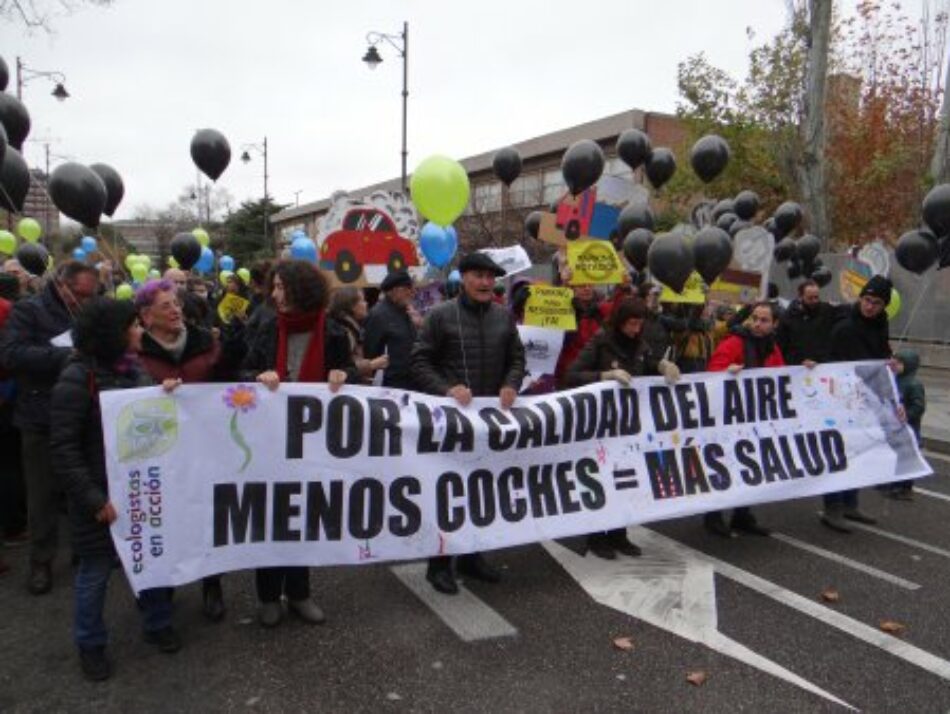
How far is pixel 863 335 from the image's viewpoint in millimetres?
5738

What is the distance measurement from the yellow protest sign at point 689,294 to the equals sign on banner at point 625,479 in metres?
2.55

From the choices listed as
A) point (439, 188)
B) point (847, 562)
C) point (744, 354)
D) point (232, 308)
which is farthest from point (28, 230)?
point (847, 562)

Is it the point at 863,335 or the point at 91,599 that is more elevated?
the point at 863,335

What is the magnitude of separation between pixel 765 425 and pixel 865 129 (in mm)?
19621

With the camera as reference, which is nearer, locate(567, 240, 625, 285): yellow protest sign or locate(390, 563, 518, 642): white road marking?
locate(390, 563, 518, 642): white road marking

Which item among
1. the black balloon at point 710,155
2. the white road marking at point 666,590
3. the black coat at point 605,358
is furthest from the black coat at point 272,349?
the black balloon at point 710,155

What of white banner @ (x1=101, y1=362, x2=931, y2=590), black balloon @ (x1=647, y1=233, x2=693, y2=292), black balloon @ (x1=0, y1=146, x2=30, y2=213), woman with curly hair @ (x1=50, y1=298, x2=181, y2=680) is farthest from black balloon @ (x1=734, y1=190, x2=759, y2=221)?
woman with curly hair @ (x1=50, y1=298, x2=181, y2=680)

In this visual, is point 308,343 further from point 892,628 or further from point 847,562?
point 847,562

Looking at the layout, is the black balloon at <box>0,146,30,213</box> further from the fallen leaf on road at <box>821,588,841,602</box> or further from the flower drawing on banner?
the fallen leaf on road at <box>821,588,841,602</box>

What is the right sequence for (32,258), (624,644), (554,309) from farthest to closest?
(32,258)
(554,309)
(624,644)

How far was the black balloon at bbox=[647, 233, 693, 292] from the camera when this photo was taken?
6.23 m

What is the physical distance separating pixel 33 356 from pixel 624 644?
11.7 feet

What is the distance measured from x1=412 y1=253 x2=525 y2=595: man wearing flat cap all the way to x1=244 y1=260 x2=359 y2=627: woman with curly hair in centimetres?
53

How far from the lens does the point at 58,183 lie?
512 centimetres
